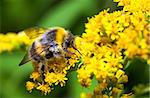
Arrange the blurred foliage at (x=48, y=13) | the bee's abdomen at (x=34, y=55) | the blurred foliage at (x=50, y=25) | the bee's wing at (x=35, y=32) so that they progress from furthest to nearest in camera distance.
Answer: the blurred foliage at (x=48, y=13) → the blurred foliage at (x=50, y=25) → the bee's wing at (x=35, y=32) → the bee's abdomen at (x=34, y=55)

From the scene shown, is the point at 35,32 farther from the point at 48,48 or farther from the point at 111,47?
the point at 111,47

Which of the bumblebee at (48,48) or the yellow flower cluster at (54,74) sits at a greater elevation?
the bumblebee at (48,48)

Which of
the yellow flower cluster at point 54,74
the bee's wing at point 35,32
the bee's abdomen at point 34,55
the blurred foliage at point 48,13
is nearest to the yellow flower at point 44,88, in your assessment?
the yellow flower cluster at point 54,74

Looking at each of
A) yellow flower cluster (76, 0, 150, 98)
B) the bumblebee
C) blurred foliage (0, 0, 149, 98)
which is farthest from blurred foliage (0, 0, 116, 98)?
yellow flower cluster (76, 0, 150, 98)

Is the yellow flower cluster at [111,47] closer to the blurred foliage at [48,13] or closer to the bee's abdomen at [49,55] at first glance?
the bee's abdomen at [49,55]

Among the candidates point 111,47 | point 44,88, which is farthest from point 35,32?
point 111,47

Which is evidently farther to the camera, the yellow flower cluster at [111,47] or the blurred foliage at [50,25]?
the blurred foliage at [50,25]

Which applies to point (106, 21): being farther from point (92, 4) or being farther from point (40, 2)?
point (40, 2)
